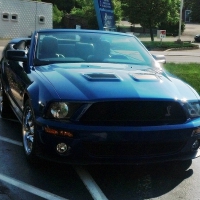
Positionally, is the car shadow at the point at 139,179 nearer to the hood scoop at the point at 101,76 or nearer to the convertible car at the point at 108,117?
the convertible car at the point at 108,117

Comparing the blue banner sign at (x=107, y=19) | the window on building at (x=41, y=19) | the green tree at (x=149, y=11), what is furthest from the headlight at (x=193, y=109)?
the window on building at (x=41, y=19)

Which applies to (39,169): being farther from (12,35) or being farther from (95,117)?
(12,35)

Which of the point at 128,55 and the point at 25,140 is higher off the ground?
the point at 128,55

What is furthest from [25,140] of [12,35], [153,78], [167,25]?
[167,25]

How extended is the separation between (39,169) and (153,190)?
1222mm

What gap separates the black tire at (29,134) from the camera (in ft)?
15.6

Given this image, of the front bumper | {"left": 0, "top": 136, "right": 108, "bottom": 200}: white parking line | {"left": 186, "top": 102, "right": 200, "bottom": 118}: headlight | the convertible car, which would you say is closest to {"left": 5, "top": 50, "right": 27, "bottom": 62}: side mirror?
the convertible car

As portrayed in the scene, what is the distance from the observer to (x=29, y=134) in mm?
5113

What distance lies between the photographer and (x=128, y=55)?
6.29 metres

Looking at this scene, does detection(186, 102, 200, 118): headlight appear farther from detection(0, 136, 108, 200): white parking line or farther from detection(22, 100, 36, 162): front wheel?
detection(22, 100, 36, 162): front wheel

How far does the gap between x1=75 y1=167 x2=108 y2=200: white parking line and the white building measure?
34.5m

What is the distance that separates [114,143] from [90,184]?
1.63 ft

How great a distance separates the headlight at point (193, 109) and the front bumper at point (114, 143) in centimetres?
15

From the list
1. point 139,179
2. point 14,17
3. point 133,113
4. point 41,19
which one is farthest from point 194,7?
point 133,113
